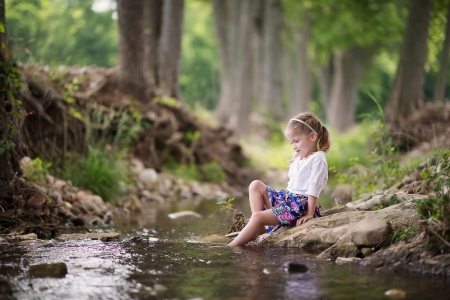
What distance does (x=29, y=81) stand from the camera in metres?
9.51

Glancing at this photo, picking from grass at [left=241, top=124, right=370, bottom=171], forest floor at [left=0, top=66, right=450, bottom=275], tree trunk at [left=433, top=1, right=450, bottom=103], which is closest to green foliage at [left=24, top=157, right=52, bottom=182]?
forest floor at [left=0, top=66, right=450, bottom=275]

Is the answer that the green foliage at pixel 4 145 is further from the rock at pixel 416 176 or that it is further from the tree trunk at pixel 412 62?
the tree trunk at pixel 412 62

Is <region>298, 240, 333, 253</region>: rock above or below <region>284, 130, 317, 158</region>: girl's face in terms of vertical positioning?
below

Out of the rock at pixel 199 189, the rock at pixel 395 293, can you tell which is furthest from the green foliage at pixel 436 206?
the rock at pixel 199 189

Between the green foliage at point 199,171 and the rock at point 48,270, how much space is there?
8.85 m

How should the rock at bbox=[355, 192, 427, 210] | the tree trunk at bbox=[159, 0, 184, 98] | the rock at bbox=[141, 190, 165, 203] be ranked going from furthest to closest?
the tree trunk at bbox=[159, 0, 184, 98] → the rock at bbox=[141, 190, 165, 203] → the rock at bbox=[355, 192, 427, 210]

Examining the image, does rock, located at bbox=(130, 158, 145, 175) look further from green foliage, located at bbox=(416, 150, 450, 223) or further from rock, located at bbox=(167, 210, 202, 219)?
green foliage, located at bbox=(416, 150, 450, 223)

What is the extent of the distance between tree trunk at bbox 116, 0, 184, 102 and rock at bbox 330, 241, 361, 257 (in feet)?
28.8

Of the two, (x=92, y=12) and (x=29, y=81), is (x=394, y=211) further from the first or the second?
(x=92, y=12)

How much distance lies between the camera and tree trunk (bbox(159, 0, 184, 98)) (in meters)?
15.0

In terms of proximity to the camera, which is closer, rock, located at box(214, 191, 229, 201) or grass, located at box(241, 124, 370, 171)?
rock, located at box(214, 191, 229, 201)

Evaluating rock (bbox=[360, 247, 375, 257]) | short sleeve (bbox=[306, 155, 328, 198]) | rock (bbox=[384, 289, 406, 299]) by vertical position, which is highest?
short sleeve (bbox=[306, 155, 328, 198])

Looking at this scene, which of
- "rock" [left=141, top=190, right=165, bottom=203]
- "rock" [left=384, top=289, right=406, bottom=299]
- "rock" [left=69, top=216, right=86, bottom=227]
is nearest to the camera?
"rock" [left=384, top=289, right=406, bottom=299]

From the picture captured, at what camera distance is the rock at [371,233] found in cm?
489
